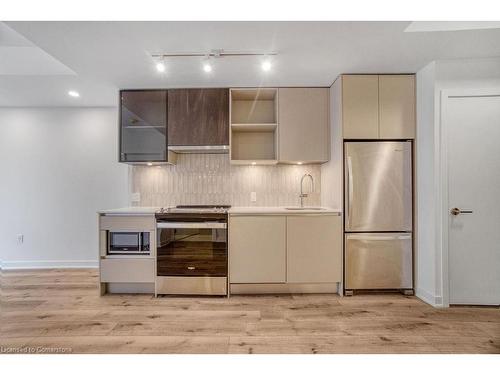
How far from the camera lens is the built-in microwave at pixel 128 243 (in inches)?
123

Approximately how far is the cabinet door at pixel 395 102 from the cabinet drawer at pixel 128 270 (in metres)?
2.85

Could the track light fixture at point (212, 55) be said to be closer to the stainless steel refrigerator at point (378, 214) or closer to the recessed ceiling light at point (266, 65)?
the recessed ceiling light at point (266, 65)

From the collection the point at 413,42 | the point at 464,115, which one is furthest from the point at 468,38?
the point at 464,115

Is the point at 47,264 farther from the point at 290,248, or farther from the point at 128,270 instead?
the point at 290,248

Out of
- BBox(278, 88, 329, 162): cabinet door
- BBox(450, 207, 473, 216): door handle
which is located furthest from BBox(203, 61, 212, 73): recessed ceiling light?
BBox(450, 207, 473, 216): door handle

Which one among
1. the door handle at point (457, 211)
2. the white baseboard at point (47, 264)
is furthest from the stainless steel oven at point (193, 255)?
the door handle at point (457, 211)

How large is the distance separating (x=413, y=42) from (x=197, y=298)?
10.2 ft

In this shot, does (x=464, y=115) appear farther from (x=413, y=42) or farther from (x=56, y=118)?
(x=56, y=118)

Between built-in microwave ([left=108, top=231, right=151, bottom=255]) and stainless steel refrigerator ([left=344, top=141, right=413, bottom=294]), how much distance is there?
7.04ft

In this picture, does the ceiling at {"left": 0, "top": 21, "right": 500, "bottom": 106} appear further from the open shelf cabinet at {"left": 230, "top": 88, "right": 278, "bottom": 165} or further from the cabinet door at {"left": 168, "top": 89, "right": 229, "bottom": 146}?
the open shelf cabinet at {"left": 230, "top": 88, "right": 278, "bottom": 165}

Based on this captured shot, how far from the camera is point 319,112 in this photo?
11.1 feet

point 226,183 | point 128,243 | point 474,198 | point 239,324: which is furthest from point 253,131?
point 474,198

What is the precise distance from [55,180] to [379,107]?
174 inches

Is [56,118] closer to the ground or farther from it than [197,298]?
farther from it
